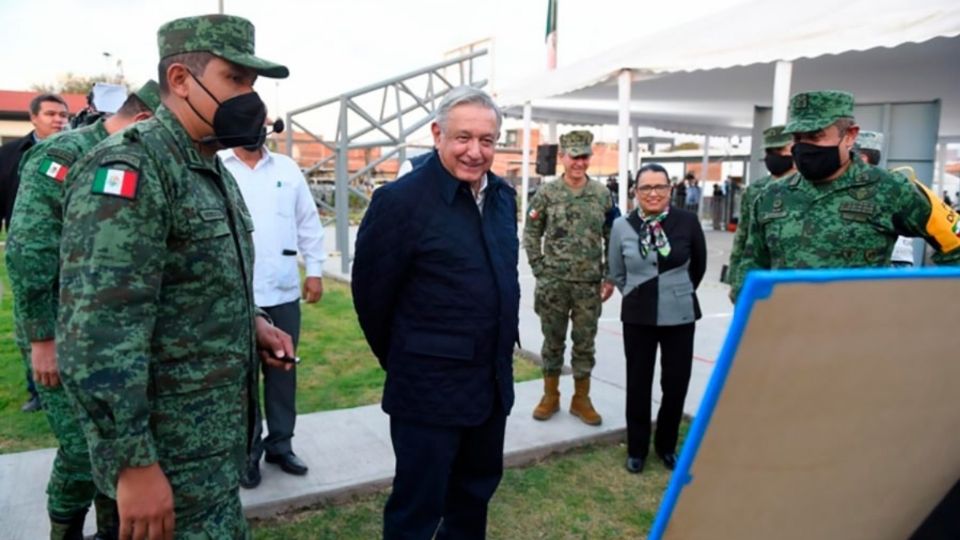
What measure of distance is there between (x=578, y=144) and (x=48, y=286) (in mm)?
2981

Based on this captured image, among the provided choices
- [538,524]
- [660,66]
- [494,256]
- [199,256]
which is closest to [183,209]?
[199,256]

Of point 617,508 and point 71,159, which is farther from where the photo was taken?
point 617,508

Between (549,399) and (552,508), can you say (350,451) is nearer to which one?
(552,508)

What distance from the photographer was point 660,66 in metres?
8.32

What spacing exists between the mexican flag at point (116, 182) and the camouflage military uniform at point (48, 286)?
1088 millimetres

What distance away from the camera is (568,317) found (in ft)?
14.2

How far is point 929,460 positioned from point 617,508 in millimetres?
2454

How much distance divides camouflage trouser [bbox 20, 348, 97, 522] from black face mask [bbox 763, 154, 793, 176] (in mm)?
4068

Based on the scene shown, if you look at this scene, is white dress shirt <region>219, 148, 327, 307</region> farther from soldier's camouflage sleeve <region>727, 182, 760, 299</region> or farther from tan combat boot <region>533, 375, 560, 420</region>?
soldier's camouflage sleeve <region>727, 182, 760, 299</region>

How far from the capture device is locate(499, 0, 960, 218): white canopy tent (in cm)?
642

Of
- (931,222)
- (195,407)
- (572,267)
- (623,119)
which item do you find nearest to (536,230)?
(572,267)

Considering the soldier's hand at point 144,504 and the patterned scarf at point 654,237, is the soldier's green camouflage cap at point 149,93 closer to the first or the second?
the soldier's hand at point 144,504

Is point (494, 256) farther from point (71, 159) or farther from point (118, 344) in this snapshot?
point (71, 159)

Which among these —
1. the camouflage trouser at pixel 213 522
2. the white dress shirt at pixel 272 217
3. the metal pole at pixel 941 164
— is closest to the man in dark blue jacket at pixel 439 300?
the camouflage trouser at pixel 213 522
